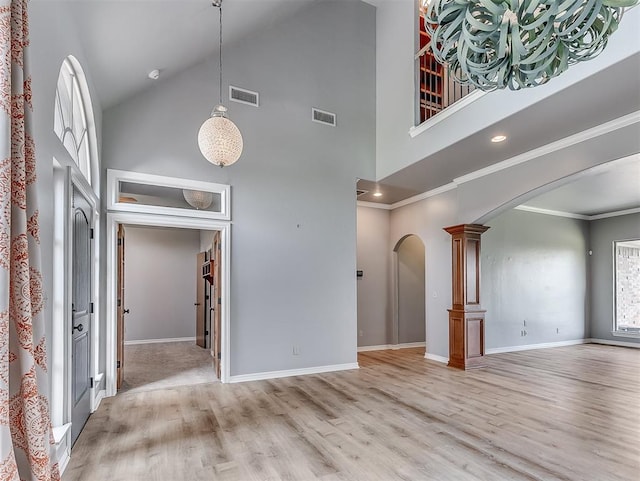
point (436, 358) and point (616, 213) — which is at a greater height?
point (616, 213)

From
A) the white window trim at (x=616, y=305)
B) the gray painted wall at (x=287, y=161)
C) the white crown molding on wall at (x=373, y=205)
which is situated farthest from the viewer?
the white window trim at (x=616, y=305)

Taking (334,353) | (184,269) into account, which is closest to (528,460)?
(334,353)

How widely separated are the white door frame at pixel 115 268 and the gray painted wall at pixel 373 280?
3.14m

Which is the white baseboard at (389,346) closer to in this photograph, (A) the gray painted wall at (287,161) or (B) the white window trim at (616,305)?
(A) the gray painted wall at (287,161)

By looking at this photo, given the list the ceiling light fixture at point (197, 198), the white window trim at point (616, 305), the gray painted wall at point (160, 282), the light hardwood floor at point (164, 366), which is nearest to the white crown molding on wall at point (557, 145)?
the ceiling light fixture at point (197, 198)

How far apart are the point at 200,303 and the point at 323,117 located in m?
4.86

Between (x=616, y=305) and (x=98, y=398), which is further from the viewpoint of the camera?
(x=616, y=305)

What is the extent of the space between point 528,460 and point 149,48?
17.0 feet

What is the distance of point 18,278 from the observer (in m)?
1.53

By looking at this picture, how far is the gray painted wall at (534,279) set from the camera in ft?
24.0

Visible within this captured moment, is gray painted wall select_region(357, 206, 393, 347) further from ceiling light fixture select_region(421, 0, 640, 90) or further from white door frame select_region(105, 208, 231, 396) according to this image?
ceiling light fixture select_region(421, 0, 640, 90)

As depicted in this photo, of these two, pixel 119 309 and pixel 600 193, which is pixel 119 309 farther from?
pixel 600 193

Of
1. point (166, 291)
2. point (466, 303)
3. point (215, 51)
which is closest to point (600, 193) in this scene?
point (466, 303)

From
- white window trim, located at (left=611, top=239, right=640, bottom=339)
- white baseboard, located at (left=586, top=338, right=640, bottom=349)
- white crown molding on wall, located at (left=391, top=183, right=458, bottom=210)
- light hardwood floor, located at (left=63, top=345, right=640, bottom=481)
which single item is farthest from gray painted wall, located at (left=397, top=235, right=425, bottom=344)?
white window trim, located at (left=611, top=239, right=640, bottom=339)
